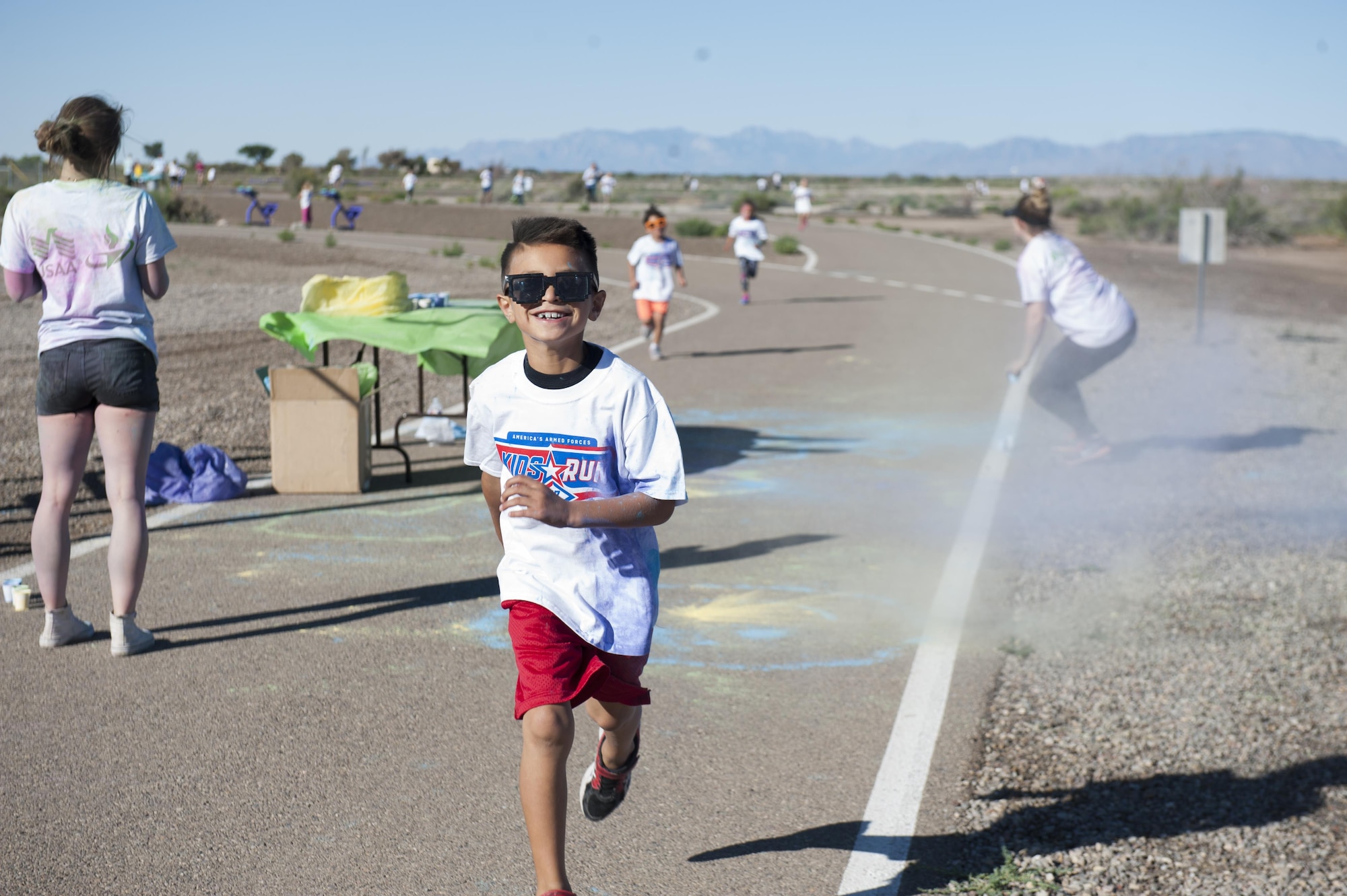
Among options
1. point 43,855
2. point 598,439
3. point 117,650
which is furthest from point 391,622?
point 598,439

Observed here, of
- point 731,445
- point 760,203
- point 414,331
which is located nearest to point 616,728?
point 414,331

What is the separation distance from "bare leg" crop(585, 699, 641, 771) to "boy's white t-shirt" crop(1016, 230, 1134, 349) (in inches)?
270

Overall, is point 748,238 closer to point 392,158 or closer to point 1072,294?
point 1072,294

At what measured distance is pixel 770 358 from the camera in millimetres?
15766

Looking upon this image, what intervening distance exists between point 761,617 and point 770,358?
9645 mm

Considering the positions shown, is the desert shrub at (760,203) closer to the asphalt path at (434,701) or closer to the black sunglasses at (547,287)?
the asphalt path at (434,701)

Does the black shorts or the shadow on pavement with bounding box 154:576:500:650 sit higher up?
the black shorts

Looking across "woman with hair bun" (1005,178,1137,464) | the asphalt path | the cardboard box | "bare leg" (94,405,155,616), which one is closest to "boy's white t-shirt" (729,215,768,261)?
"woman with hair bun" (1005,178,1137,464)

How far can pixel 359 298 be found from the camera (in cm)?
887

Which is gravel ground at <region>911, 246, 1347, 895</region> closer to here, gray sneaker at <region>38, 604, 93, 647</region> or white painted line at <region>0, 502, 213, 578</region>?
gray sneaker at <region>38, 604, 93, 647</region>

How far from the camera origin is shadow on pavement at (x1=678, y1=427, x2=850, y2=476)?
1003cm

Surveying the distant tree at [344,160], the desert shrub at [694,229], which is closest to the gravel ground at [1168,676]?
the desert shrub at [694,229]

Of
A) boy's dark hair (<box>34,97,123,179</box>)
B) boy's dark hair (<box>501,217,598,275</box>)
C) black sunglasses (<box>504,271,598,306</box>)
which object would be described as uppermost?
boy's dark hair (<box>34,97,123,179</box>)

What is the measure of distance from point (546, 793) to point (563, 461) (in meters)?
0.80
